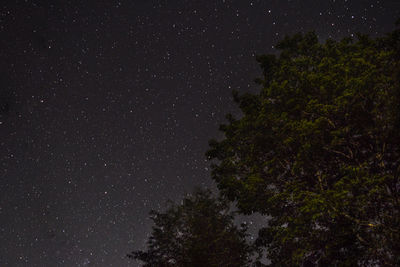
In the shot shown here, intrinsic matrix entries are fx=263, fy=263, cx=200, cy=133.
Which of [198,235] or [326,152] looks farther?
[198,235]

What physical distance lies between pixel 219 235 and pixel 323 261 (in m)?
11.3

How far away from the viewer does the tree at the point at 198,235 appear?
69.3 ft

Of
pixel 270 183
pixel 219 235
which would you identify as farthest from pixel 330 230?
pixel 219 235

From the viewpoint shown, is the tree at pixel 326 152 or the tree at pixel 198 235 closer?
the tree at pixel 326 152

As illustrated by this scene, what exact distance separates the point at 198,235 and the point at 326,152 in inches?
549

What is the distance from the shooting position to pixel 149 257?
74.6 feet

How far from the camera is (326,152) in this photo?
11.3 m

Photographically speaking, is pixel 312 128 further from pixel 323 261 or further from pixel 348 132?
pixel 323 261

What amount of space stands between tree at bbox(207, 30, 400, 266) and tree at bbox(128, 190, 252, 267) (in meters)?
9.67

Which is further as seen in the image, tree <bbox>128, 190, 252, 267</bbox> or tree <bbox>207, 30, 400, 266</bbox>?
tree <bbox>128, 190, 252, 267</bbox>

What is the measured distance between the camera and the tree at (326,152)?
915 centimetres

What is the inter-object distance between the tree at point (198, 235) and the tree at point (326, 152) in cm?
967

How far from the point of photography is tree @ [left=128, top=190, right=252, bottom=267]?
2112 cm

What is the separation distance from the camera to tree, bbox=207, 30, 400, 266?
9148 millimetres
